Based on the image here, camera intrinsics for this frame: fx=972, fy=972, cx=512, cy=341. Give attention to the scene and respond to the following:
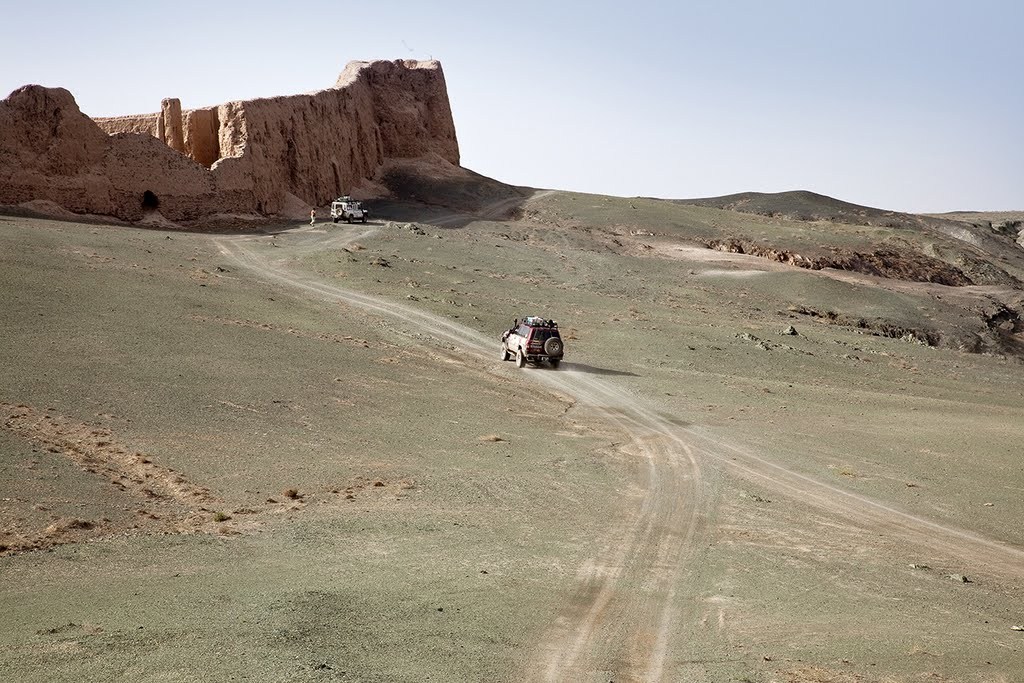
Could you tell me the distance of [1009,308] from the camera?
2429 inches

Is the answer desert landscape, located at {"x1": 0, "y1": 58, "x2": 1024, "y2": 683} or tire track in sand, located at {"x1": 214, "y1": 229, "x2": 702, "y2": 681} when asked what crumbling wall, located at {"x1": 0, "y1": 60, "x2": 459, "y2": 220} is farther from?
tire track in sand, located at {"x1": 214, "y1": 229, "x2": 702, "y2": 681}

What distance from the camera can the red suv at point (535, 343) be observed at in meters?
36.2

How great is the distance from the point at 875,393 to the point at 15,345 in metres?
29.7

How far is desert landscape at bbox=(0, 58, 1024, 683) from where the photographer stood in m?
13.5

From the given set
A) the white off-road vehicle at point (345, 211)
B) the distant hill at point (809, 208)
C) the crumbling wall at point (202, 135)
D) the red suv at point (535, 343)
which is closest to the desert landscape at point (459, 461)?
the red suv at point (535, 343)

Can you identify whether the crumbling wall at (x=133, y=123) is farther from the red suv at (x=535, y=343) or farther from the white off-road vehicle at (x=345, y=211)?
the red suv at (x=535, y=343)

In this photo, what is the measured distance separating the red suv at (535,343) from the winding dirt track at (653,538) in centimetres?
75

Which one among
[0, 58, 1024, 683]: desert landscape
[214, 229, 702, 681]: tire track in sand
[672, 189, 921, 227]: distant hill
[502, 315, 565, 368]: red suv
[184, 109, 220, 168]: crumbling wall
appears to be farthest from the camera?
[672, 189, 921, 227]: distant hill

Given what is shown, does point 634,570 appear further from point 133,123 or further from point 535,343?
point 133,123

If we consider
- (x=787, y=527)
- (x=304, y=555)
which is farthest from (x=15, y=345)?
(x=787, y=527)

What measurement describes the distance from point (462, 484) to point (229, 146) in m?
45.1

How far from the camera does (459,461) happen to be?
24.0 m

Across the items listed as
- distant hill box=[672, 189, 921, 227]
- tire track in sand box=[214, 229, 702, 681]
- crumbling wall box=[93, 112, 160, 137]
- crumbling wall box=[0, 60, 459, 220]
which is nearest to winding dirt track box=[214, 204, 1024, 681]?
tire track in sand box=[214, 229, 702, 681]

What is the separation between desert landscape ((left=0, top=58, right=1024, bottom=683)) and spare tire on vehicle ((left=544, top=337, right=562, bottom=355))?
0.74 meters
